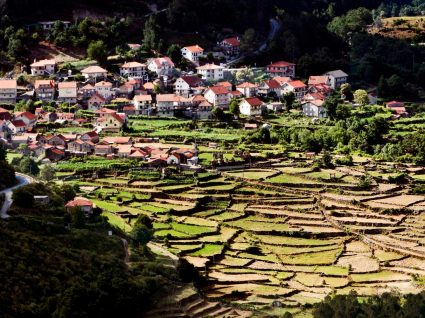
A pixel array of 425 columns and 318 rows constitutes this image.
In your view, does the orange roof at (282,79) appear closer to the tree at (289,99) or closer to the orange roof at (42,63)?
the tree at (289,99)

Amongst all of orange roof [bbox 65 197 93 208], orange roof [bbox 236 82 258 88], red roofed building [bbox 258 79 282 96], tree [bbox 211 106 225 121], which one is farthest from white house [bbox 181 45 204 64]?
orange roof [bbox 65 197 93 208]

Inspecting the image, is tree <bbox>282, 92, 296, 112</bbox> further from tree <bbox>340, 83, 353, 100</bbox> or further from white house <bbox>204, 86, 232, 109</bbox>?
tree <bbox>340, 83, 353, 100</bbox>

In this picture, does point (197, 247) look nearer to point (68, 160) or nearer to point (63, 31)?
point (68, 160)

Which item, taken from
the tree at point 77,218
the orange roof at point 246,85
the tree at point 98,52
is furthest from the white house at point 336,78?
the tree at point 77,218

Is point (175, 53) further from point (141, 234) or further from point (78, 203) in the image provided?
point (141, 234)

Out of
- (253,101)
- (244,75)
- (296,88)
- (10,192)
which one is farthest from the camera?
(244,75)

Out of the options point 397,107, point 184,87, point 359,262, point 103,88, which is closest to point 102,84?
point 103,88
